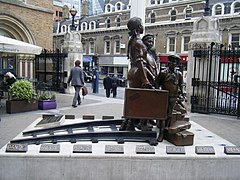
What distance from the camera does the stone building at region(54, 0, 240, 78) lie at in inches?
1133

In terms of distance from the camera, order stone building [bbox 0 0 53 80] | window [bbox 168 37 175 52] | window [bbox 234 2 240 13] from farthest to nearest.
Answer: window [bbox 168 37 175 52] < window [bbox 234 2 240 13] < stone building [bbox 0 0 53 80]

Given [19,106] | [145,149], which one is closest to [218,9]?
[19,106]

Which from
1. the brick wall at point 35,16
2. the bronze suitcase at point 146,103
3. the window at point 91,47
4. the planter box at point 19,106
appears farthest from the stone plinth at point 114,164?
the window at point 91,47

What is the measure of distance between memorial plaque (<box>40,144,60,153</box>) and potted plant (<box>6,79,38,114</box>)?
18.1 ft

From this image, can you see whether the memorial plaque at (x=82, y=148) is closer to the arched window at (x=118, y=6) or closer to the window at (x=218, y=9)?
the window at (x=218, y=9)

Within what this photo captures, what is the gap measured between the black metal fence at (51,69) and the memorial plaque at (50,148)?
1130cm

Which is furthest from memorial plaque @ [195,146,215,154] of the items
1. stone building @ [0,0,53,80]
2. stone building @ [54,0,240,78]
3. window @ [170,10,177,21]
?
window @ [170,10,177,21]

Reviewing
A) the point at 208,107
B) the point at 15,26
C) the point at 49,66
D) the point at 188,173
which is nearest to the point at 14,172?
the point at 188,173

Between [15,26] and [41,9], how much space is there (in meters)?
2.46

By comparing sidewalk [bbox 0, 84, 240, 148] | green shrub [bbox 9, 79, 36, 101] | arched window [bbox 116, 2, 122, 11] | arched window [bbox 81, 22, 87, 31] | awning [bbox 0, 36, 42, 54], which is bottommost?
sidewalk [bbox 0, 84, 240, 148]

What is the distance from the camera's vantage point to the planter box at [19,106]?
9.39 metres

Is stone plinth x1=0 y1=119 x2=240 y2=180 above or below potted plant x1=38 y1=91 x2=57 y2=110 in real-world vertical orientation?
below

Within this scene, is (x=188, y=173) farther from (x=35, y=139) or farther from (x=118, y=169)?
(x=35, y=139)

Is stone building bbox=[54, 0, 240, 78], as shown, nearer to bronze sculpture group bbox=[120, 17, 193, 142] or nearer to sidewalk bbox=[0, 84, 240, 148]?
Result: sidewalk bbox=[0, 84, 240, 148]
